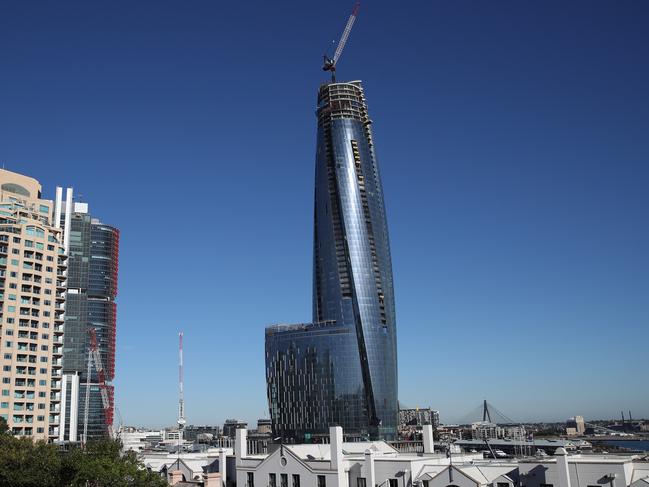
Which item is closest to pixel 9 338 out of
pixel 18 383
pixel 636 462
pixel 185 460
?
pixel 18 383

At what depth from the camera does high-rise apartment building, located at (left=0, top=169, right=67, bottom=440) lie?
160500 mm

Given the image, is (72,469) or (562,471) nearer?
(562,471)

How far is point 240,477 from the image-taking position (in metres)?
94.0

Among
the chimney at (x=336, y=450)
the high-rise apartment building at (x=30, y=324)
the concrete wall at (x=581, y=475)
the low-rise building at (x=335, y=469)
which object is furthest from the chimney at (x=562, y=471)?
the high-rise apartment building at (x=30, y=324)

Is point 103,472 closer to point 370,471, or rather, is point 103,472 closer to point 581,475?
point 370,471

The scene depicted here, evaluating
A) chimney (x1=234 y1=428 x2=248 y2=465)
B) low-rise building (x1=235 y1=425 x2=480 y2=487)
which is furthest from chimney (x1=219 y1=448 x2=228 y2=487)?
low-rise building (x1=235 y1=425 x2=480 y2=487)

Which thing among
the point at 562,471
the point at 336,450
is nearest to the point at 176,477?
the point at 336,450

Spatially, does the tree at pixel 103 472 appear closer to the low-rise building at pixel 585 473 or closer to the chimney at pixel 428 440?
the low-rise building at pixel 585 473

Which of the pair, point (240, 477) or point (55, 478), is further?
point (240, 477)

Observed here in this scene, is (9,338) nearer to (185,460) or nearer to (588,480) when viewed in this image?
(185,460)

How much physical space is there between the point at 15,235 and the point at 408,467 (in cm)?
13110

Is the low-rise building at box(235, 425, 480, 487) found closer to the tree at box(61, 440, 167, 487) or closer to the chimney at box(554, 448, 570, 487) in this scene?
the chimney at box(554, 448, 570, 487)

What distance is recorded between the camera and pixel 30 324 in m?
168

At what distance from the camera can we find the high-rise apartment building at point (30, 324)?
16050 cm
